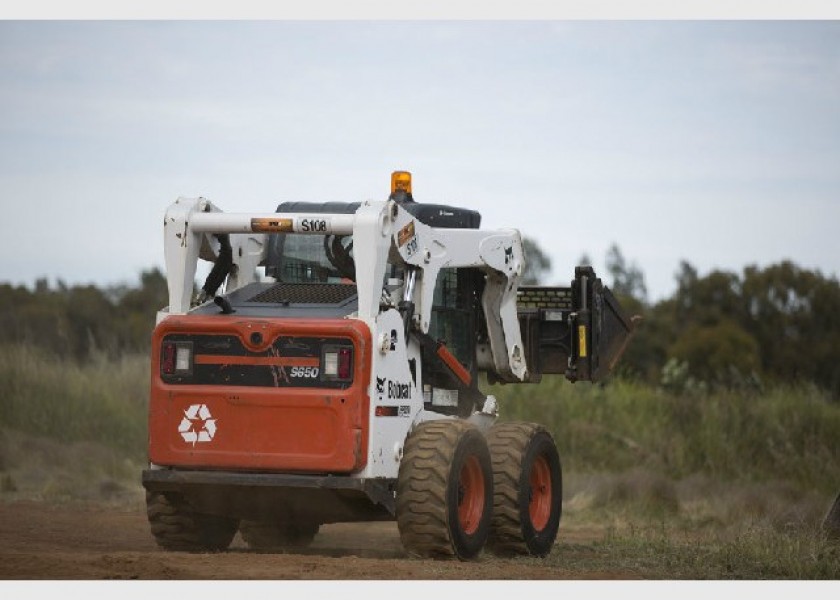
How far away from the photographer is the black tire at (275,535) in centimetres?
1519

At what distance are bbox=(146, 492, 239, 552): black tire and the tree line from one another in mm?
18144

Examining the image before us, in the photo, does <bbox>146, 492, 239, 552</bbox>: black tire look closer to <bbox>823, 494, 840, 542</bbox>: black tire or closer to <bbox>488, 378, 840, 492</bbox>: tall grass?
<bbox>823, 494, 840, 542</bbox>: black tire

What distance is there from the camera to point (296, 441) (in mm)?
12531

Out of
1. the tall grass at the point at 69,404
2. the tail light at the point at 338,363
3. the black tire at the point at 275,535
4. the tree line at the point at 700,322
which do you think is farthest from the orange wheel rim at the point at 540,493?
the tree line at the point at 700,322

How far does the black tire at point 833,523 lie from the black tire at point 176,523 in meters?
5.58

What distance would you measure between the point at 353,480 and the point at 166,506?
77.6 inches

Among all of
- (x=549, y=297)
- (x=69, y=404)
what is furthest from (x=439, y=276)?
(x=69, y=404)

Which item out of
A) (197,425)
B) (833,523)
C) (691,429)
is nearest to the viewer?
Result: (197,425)

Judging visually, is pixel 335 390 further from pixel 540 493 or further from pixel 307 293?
pixel 540 493

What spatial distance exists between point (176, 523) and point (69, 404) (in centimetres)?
1175

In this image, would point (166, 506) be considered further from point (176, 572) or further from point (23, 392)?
point (23, 392)

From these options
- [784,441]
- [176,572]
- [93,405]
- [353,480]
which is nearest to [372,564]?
[353,480]

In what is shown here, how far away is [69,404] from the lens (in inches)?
983

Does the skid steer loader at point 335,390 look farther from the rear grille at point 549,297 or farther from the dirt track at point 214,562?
the rear grille at point 549,297
